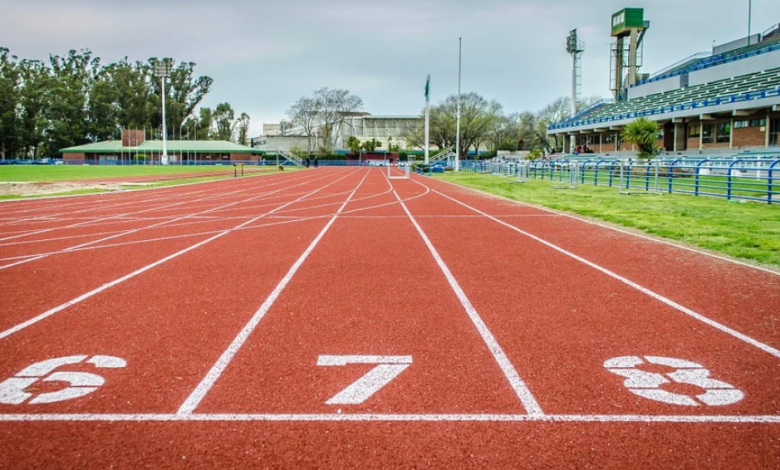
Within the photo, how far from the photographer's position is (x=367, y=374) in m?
4.21

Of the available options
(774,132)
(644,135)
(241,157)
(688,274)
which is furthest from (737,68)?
(241,157)

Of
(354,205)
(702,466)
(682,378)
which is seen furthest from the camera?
(354,205)

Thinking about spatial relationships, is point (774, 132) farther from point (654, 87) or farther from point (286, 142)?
point (286, 142)

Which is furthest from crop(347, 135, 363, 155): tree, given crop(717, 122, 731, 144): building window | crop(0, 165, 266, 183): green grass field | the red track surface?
the red track surface

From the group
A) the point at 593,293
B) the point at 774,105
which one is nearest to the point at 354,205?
the point at 593,293

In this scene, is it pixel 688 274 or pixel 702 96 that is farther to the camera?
pixel 702 96

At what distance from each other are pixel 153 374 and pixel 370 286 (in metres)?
3.16

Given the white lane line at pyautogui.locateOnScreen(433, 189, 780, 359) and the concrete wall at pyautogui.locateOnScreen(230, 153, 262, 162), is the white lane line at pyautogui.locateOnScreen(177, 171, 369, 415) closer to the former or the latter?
the white lane line at pyautogui.locateOnScreen(433, 189, 780, 359)

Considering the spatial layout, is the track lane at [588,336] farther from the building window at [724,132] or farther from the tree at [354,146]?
the tree at [354,146]

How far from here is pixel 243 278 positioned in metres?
7.47

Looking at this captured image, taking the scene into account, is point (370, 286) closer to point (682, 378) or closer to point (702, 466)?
point (682, 378)

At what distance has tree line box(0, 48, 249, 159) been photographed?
319 feet

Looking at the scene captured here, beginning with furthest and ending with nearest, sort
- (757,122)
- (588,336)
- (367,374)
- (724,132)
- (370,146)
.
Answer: (370,146), (724,132), (757,122), (588,336), (367,374)

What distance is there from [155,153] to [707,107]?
255ft
